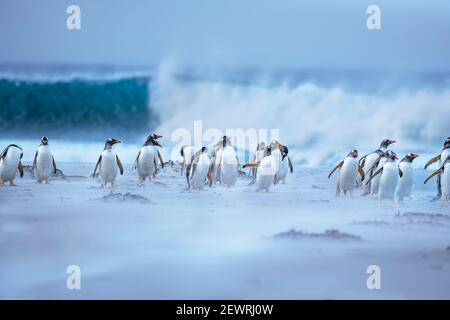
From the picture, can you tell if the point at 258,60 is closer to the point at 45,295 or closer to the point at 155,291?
the point at 155,291

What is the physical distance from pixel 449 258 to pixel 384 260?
0.37 meters

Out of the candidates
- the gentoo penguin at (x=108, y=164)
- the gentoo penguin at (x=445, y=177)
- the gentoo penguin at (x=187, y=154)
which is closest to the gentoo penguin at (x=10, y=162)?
the gentoo penguin at (x=108, y=164)

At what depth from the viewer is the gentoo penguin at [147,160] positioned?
467cm

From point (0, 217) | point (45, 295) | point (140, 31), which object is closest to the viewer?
point (45, 295)

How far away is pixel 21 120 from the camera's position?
4.66 m

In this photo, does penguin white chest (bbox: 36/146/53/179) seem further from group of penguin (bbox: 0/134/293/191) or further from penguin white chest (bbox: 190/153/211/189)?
penguin white chest (bbox: 190/153/211/189)

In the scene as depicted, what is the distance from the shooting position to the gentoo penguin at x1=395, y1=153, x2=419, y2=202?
4621 millimetres

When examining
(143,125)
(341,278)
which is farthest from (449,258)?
(143,125)

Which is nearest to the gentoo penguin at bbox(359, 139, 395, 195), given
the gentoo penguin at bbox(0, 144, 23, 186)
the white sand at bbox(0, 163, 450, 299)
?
the white sand at bbox(0, 163, 450, 299)

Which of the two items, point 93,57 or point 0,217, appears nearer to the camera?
point 0,217

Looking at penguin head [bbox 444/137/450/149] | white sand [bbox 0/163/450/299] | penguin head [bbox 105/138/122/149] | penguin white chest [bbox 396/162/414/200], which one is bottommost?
white sand [bbox 0/163/450/299]

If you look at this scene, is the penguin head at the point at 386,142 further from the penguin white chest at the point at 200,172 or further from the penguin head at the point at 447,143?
the penguin white chest at the point at 200,172

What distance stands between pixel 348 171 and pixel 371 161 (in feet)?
0.62

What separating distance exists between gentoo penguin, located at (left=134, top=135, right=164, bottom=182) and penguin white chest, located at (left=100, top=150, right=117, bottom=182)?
0.55 feet
